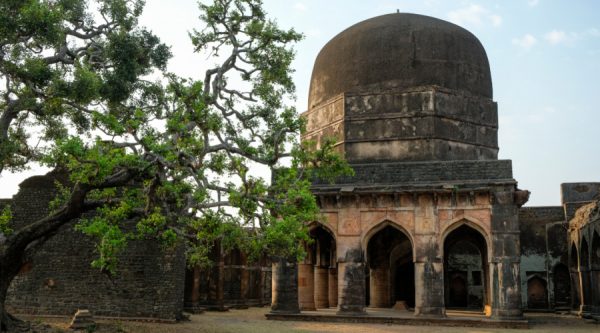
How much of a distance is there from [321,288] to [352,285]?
4.70m

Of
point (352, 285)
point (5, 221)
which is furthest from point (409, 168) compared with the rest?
point (5, 221)

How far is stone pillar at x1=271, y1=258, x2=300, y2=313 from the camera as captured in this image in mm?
17719

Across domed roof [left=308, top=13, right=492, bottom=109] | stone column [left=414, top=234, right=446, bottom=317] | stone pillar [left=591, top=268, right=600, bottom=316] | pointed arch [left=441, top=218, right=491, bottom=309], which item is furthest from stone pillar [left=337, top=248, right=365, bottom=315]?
pointed arch [left=441, top=218, right=491, bottom=309]

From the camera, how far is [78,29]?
13.9 m

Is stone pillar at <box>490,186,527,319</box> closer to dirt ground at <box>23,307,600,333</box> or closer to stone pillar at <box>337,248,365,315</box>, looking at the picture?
dirt ground at <box>23,307,600,333</box>

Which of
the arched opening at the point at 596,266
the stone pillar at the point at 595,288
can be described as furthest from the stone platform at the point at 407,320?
the arched opening at the point at 596,266

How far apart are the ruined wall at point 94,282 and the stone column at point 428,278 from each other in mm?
7035

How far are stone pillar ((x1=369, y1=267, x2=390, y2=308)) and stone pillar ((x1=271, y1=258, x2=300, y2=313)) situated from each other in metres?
5.55

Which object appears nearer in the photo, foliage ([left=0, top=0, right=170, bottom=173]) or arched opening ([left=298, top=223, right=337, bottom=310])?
foliage ([left=0, top=0, right=170, bottom=173])

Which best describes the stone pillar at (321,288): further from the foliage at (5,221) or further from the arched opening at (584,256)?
the foliage at (5,221)

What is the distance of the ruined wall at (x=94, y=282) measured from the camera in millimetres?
16438

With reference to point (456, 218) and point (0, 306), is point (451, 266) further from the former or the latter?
point (0, 306)

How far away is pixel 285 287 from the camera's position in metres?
17.8

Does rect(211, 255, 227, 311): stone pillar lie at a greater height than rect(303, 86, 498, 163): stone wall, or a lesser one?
lesser
